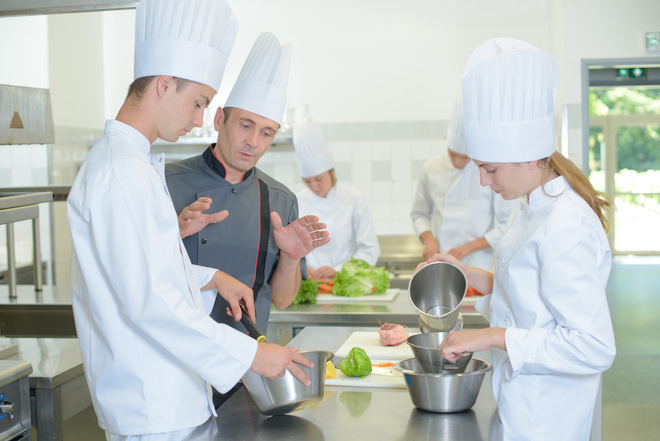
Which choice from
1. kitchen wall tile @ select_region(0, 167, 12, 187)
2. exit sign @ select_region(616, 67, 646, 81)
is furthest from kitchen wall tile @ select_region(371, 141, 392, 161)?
kitchen wall tile @ select_region(0, 167, 12, 187)

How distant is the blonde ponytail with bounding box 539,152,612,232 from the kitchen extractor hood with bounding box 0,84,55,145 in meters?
1.44

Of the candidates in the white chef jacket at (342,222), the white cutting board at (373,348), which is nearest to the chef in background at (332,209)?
the white chef jacket at (342,222)

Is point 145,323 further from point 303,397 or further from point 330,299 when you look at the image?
point 330,299

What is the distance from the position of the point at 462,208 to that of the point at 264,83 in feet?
6.57

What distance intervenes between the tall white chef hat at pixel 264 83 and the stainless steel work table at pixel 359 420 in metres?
0.90

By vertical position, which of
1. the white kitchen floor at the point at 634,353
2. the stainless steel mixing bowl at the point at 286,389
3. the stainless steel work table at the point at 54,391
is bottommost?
the white kitchen floor at the point at 634,353

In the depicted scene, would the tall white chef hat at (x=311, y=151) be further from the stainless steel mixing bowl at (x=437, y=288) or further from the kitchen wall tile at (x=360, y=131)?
the stainless steel mixing bowl at (x=437, y=288)

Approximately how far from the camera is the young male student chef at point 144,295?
1204 millimetres

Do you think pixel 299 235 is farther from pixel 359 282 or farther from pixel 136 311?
pixel 359 282

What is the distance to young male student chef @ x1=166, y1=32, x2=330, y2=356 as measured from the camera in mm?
1942

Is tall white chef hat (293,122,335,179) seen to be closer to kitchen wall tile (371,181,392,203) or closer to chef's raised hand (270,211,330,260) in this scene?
kitchen wall tile (371,181,392,203)

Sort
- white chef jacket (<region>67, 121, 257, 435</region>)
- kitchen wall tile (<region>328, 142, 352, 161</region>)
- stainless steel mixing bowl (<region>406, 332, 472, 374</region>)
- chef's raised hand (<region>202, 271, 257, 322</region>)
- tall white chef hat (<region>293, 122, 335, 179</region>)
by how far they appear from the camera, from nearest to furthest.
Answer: white chef jacket (<region>67, 121, 257, 435</region>) → stainless steel mixing bowl (<region>406, 332, 472, 374</region>) → chef's raised hand (<region>202, 271, 257, 322</region>) → tall white chef hat (<region>293, 122, 335, 179</region>) → kitchen wall tile (<region>328, 142, 352, 161</region>)

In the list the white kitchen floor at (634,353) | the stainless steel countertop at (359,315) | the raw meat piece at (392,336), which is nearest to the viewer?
the raw meat piece at (392,336)

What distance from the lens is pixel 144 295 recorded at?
3.92 ft
